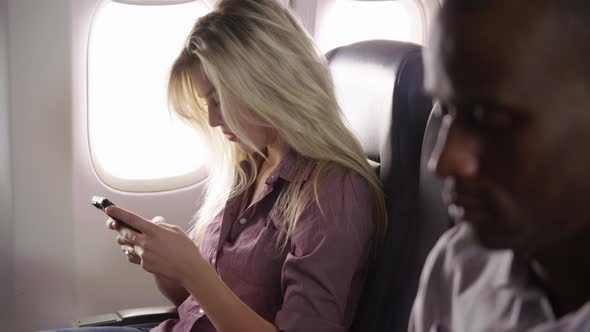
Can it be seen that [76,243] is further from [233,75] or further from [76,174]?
[233,75]

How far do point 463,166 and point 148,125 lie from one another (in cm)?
189

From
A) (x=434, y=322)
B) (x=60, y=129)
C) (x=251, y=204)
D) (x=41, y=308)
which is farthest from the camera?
(x=41, y=308)

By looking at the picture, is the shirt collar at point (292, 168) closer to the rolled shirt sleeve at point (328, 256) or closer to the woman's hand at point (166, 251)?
the rolled shirt sleeve at point (328, 256)

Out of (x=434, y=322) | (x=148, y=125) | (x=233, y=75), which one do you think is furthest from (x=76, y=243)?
(x=434, y=322)

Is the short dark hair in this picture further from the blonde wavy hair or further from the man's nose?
the blonde wavy hair

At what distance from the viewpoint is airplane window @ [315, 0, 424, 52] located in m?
2.76

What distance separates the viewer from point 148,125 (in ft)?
8.27

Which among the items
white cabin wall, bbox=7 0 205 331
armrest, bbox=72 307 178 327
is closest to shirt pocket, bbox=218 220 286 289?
armrest, bbox=72 307 178 327

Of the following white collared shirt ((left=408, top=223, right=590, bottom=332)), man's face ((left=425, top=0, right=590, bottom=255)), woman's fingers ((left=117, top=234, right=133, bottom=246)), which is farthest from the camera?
woman's fingers ((left=117, top=234, right=133, bottom=246))

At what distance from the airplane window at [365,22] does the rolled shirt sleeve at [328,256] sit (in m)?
1.14

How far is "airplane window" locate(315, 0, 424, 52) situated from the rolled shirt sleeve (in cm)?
114

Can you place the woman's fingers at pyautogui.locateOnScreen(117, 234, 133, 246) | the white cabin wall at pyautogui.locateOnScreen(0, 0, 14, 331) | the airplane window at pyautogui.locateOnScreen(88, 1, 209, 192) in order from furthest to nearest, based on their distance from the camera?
the airplane window at pyautogui.locateOnScreen(88, 1, 209, 192) → the white cabin wall at pyautogui.locateOnScreen(0, 0, 14, 331) → the woman's fingers at pyautogui.locateOnScreen(117, 234, 133, 246)

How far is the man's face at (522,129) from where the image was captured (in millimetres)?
707

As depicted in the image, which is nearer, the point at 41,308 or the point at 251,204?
the point at 251,204
